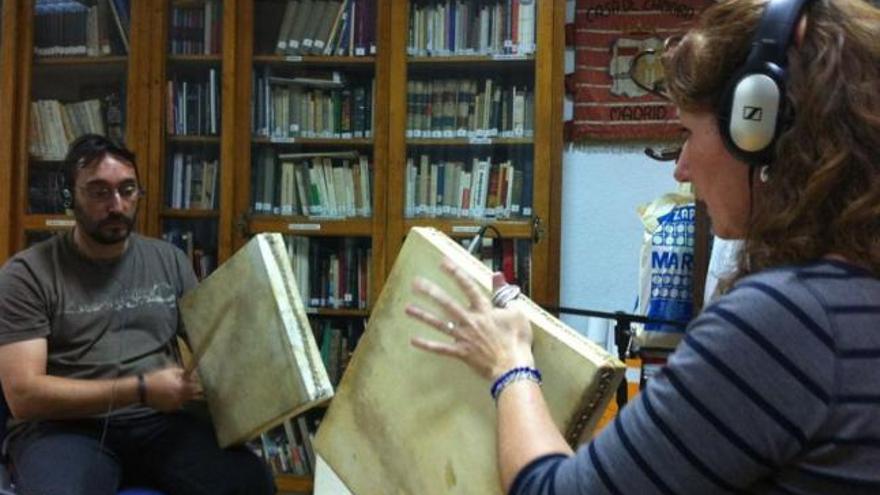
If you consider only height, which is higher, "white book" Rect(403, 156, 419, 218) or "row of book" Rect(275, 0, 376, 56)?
"row of book" Rect(275, 0, 376, 56)

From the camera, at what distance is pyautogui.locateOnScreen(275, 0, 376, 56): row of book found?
2.85 m

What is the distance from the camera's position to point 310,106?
292 centimetres

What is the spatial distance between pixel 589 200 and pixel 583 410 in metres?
2.09

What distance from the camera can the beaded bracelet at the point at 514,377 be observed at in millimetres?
851

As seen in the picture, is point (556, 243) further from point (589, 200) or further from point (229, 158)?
point (229, 158)

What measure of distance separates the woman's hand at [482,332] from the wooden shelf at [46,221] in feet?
7.50

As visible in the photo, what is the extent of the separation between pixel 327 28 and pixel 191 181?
0.75 meters

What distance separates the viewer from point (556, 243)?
2.69 m

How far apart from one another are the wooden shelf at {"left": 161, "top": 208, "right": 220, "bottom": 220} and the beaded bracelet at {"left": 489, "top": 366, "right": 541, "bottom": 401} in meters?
2.23

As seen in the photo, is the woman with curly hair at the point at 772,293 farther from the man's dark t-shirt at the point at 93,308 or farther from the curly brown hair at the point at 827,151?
the man's dark t-shirt at the point at 93,308

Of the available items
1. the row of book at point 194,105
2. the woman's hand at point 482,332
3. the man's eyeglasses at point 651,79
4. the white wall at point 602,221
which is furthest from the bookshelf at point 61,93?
the woman's hand at point 482,332

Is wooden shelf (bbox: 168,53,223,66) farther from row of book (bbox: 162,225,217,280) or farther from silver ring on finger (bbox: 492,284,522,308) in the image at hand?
silver ring on finger (bbox: 492,284,522,308)

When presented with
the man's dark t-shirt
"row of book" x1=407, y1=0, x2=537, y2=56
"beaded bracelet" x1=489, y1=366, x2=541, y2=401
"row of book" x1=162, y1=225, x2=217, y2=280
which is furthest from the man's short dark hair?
"beaded bracelet" x1=489, y1=366, x2=541, y2=401

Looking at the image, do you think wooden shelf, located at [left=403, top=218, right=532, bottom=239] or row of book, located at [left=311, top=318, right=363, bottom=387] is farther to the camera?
row of book, located at [left=311, top=318, right=363, bottom=387]
